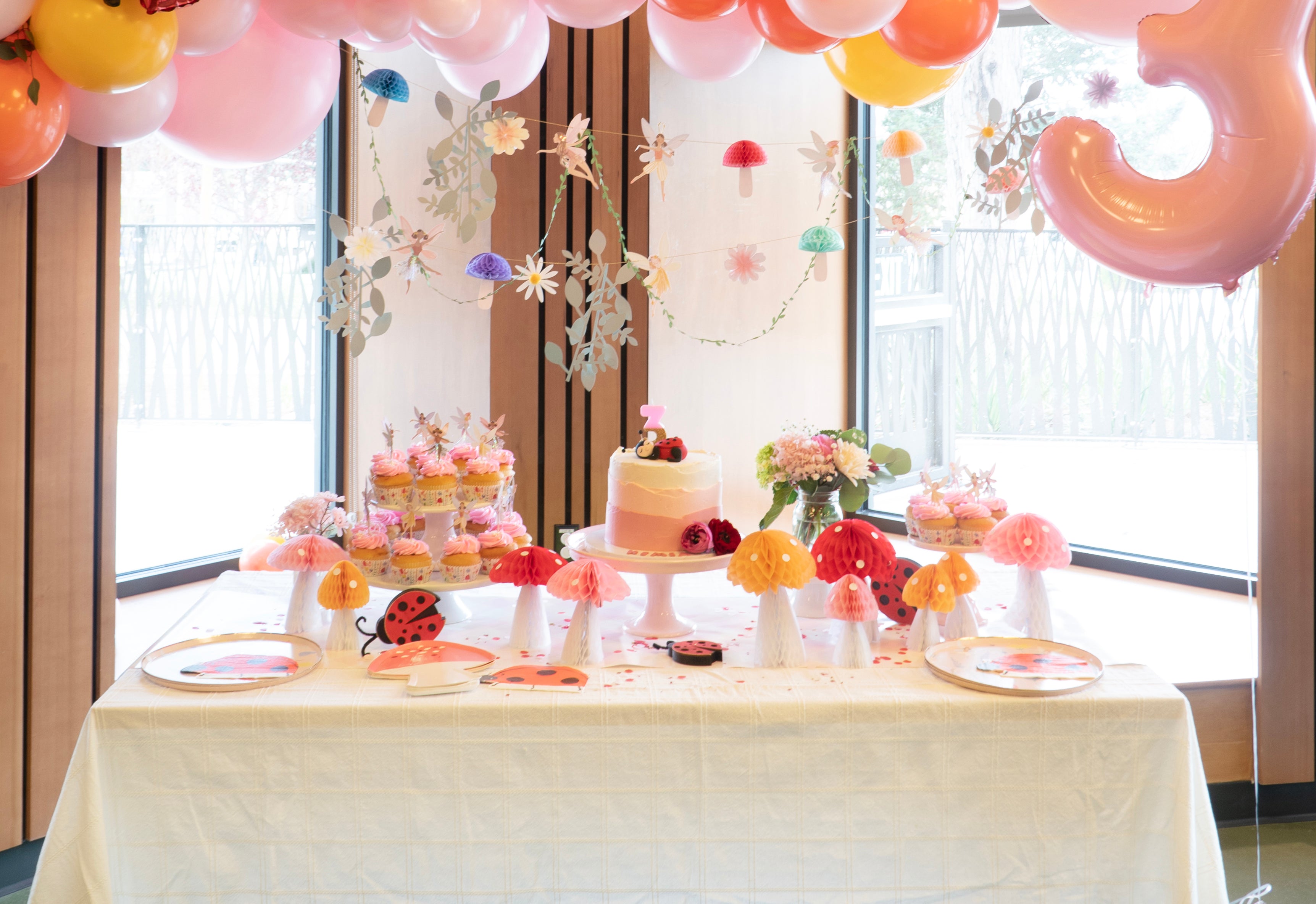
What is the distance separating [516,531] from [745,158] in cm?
128

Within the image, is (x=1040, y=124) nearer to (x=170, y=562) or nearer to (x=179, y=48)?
(x=179, y=48)

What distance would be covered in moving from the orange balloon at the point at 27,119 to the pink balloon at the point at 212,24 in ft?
0.76

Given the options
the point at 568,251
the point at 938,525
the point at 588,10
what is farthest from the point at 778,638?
the point at 568,251

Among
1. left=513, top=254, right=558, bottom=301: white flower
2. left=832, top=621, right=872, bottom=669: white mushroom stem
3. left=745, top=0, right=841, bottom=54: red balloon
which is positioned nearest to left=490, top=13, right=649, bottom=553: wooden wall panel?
left=513, top=254, right=558, bottom=301: white flower

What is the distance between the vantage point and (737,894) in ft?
5.59

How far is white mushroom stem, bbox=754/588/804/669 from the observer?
1.88 m

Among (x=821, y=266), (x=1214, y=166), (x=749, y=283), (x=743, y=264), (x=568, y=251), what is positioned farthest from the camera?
(x=749, y=283)

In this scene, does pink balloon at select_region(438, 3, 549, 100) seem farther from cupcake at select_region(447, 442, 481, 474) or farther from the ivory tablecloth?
the ivory tablecloth

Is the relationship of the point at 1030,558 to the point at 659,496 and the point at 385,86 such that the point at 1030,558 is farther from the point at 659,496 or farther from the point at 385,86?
the point at 385,86

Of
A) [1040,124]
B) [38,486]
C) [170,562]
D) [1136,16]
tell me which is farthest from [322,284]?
[1136,16]

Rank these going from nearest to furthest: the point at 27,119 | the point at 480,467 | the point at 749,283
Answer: the point at 27,119
the point at 480,467
the point at 749,283

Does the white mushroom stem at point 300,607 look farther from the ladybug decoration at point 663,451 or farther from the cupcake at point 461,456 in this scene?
the ladybug decoration at point 663,451

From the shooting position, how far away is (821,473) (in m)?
2.21

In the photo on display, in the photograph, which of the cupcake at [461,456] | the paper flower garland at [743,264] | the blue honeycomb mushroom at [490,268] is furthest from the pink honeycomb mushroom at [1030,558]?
the blue honeycomb mushroom at [490,268]
